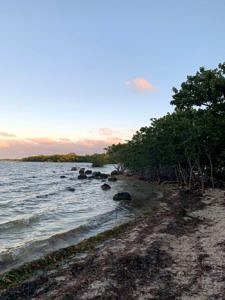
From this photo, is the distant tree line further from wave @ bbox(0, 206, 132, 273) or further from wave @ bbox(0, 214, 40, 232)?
wave @ bbox(0, 214, 40, 232)

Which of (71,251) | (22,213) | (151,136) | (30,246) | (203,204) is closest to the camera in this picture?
(71,251)

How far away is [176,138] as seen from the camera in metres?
61.0

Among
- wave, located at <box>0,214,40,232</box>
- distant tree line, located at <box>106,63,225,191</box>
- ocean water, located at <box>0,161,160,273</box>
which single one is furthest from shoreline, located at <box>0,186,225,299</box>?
distant tree line, located at <box>106,63,225,191</box>

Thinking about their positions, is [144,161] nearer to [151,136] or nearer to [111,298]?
[151,136]

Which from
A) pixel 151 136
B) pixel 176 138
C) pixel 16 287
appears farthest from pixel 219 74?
pixel 16 287

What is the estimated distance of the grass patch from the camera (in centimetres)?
1853

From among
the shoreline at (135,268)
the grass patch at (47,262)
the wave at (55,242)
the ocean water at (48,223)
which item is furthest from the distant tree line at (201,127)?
the grass patch at (47,262)

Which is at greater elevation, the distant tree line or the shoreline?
the distant tree line

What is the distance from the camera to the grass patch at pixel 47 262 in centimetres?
1853

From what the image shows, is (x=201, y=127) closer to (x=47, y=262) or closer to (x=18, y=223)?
(x=18, y=223)

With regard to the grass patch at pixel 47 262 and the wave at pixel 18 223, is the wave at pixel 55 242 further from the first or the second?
the wave at pixel 18 223

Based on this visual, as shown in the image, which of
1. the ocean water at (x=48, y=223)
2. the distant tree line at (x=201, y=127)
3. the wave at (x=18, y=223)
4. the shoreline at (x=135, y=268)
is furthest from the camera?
the distant tree line at (x=201, y=127)

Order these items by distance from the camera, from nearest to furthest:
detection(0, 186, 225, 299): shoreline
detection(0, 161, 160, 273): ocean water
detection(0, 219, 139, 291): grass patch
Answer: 1. detection(0, 186, 225, 299): shoreline
2. detection(0, 219, 139, 291): grass patch
3. detection(0, 161, 160, 273): ocean water

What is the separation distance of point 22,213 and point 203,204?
61.1 feet
